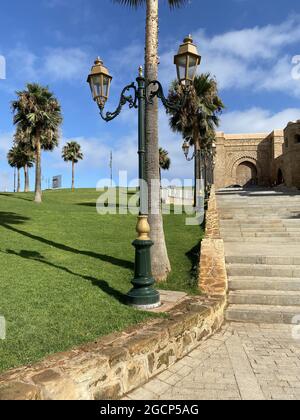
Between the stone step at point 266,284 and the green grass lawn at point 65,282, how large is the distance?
2.94ft

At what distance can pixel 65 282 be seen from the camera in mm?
6184

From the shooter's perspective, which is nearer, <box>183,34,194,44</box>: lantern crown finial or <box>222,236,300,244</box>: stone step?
<box>183,34,194,44</box>: lantern crown finial

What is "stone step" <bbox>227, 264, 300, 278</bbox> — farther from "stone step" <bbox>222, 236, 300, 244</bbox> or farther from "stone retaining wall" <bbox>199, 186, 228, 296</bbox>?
"stone step" <bbox>222, 236, 300, 244</bbox>

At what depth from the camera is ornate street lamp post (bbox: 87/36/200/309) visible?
5348 millimetres

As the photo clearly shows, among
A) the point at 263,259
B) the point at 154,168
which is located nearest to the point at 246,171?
the point at 263,259

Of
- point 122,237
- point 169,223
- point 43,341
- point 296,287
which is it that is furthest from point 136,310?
point 169,223

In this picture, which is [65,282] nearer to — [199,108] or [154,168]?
[154,168]

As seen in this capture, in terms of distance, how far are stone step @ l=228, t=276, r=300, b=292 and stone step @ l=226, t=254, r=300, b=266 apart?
2.33 feet

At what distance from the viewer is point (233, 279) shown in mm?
7078

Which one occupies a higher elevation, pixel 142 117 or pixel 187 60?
pixel 187 60

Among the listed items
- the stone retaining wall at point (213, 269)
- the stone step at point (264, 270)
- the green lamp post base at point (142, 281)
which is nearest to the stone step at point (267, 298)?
the stone retaining wall at point (213, 269)

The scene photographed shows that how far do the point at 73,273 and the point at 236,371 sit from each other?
3822mm

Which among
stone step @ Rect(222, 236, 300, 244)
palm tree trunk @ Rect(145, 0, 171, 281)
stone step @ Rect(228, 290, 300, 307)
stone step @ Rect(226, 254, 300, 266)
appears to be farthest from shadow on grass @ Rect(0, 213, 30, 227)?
stone step @ Rect(228, 290, 300, 307)

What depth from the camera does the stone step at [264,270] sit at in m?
7.16
